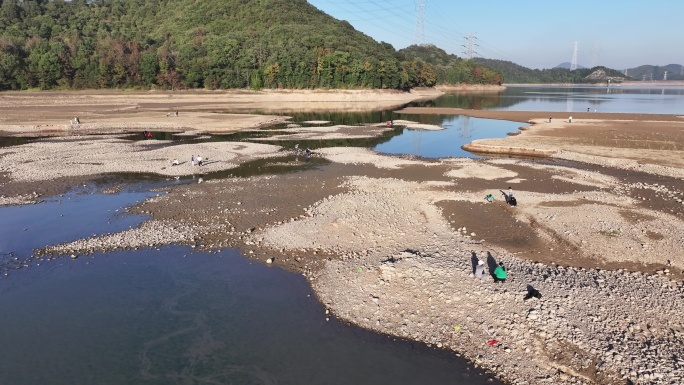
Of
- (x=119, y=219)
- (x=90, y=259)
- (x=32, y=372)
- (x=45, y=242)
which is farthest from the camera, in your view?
(x=119, y=219)

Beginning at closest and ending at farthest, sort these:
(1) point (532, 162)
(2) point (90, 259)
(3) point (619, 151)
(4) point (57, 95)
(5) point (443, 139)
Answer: (2) point (90, 259)
(1) point (532, 162)
(3) point (619, 151)
(5) point (443, 139)
(4) point (57, 95)

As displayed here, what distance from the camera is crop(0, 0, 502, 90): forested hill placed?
120 m

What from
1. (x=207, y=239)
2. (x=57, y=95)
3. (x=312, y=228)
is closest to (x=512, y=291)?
(x=312, y=228)

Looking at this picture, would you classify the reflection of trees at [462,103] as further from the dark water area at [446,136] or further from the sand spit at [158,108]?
the dark water area at [446,136]

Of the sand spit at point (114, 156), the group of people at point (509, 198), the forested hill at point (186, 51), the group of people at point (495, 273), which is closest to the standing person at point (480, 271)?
the group of people at point (495, 273)

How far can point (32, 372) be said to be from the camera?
42.2ft

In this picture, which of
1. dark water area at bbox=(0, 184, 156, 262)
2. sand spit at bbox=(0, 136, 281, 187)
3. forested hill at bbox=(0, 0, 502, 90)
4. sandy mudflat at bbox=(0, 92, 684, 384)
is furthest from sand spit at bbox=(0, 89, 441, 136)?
dark water area at bbox=(0, 184, 156, 262)

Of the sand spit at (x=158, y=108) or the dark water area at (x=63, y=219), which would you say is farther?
the sand spit at (x=158, y=108)

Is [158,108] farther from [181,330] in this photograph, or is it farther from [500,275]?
[500,275]

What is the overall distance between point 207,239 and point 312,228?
6.12 metres

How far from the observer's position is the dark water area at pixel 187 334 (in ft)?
42.2

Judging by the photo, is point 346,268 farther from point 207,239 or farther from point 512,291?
point 207,239

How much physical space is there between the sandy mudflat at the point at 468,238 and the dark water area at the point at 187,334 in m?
1.30

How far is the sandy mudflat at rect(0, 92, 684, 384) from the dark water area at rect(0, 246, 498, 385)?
130 centimetres
